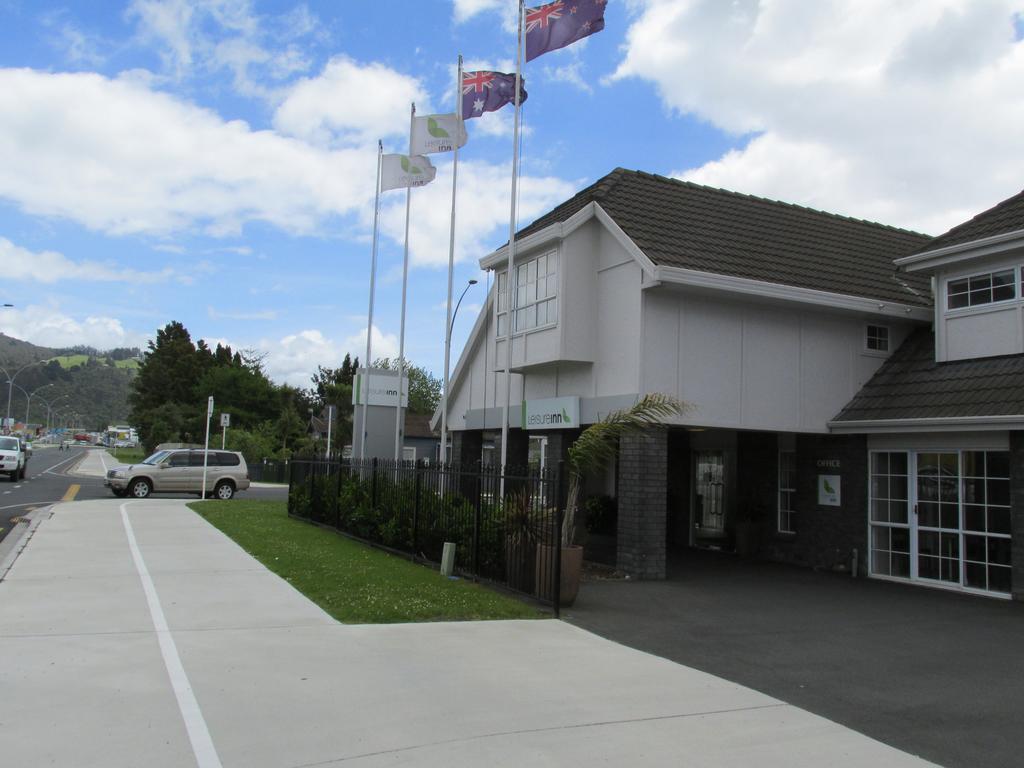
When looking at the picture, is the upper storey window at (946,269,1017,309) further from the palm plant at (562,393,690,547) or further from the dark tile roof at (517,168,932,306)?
the palm plant at (562,393,690,547)

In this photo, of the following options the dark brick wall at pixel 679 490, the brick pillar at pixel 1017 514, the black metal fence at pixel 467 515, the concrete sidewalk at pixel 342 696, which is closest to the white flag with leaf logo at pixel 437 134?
the black metal fence at pixel 467 515

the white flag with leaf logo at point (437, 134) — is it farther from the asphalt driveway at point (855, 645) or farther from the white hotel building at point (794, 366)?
the asphalt driveway at point (855, 645)

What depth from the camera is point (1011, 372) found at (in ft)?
45.8

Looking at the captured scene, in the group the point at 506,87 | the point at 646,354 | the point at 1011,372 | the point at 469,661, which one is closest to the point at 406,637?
the point at 469,661

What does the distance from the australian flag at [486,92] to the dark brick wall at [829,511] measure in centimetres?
876

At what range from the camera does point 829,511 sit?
16469 millimetres

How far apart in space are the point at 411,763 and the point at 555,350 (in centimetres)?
1127

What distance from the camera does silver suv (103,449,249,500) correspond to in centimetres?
2823

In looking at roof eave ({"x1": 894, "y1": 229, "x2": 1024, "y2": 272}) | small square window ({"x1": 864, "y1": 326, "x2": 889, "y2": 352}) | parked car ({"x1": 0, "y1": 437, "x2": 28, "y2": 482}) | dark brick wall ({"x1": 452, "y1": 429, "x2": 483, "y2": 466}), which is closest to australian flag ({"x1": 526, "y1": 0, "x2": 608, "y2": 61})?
roof eave ({"x1": 894, "y1": 229, "x2": 1024, "y2": 272})

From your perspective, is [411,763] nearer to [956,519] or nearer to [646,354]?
[646,354]

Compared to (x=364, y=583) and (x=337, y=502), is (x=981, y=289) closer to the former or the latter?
(x=364, y=583)

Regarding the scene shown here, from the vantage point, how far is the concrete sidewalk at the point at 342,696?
545cm

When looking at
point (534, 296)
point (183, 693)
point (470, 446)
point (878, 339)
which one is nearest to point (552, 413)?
point (534, 296)

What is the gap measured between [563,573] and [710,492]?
1006 cm
